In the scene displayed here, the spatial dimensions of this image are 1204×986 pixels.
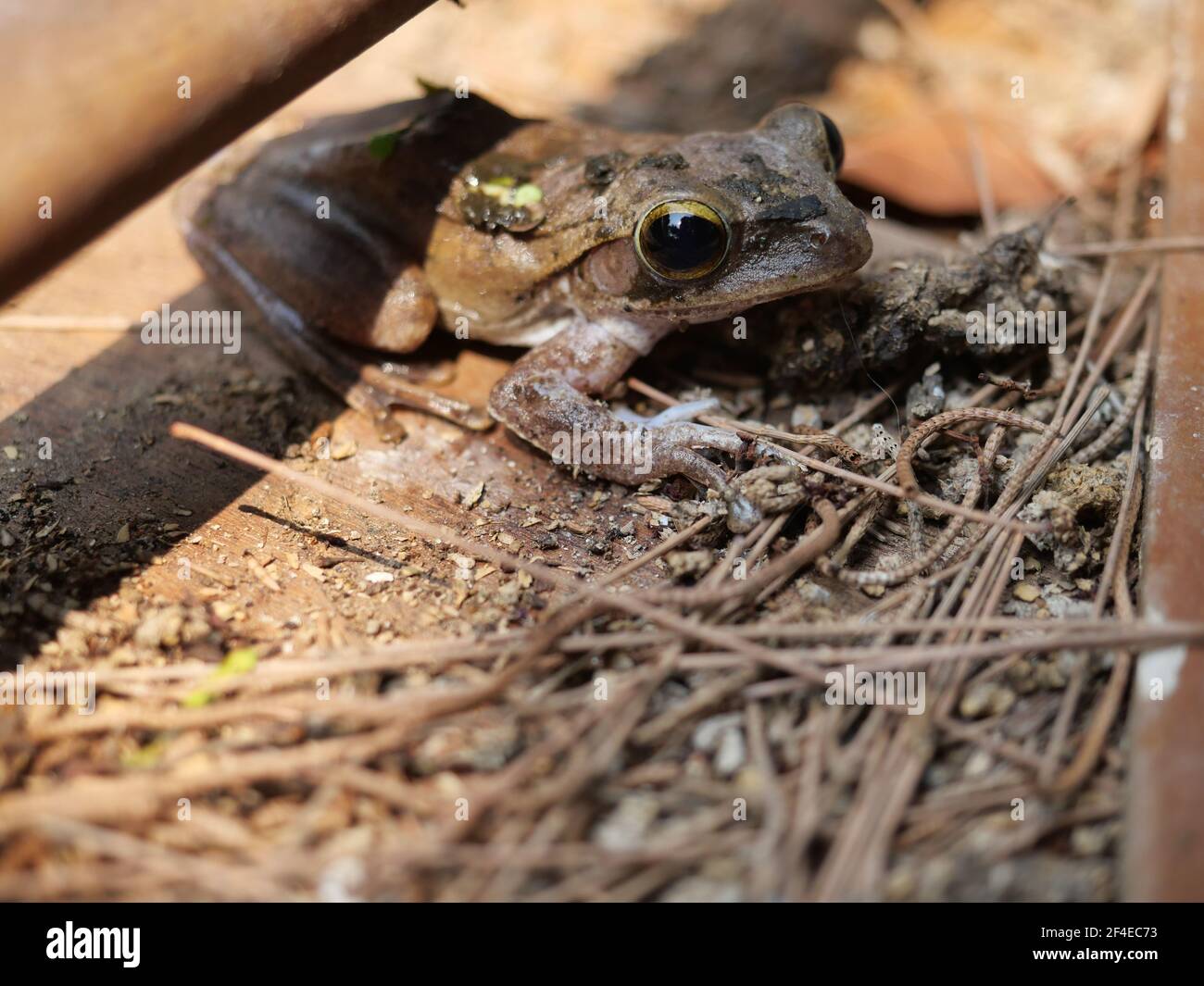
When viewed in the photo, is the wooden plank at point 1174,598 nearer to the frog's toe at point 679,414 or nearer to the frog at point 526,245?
the frog at point 526,245

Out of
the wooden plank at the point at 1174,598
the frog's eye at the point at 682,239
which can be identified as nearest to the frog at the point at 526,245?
the frog's eye at the point at 682,239

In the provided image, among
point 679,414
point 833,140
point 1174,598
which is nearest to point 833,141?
point 833,140

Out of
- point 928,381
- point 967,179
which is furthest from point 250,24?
point 967,179

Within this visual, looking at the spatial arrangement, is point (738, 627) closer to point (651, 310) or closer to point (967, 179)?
point (651, 310)

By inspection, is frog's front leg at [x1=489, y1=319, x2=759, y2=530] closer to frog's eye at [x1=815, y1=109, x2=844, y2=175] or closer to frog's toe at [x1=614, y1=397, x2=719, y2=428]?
frog's toe at [x1=614, y1=397, x2=719, y2=428]

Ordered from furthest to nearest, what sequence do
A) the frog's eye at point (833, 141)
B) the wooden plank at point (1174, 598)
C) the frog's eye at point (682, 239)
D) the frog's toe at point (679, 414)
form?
the frog's eye at point (833, 141) → the frog's toe at point (679, 414) → the frog's eye at point (682, 239) → the wooden plank at point (1174, 598)

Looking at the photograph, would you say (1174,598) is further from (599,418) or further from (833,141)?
(833,141)

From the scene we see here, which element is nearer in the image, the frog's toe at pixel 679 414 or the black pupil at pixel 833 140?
the frog's toe at pixel 679 414
